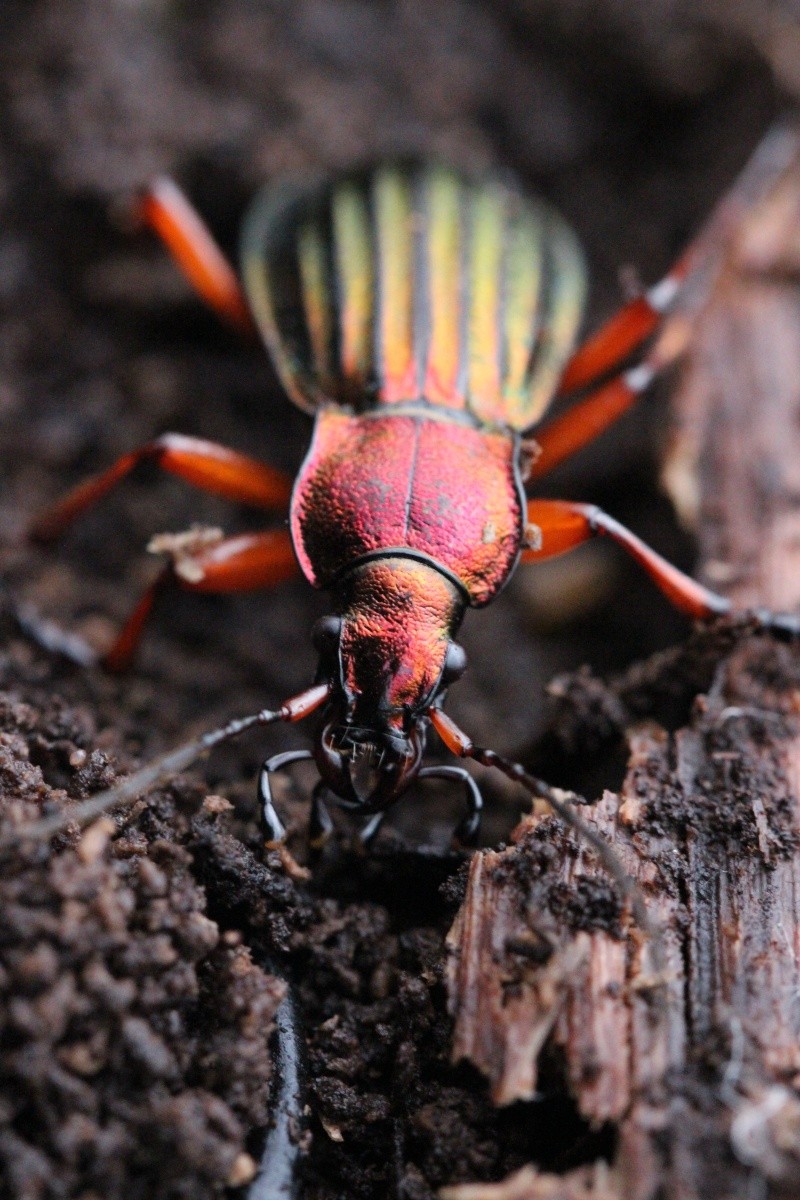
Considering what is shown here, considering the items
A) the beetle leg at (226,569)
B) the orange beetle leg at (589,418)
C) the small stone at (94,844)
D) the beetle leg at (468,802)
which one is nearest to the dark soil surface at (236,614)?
the small stone at (94,844)

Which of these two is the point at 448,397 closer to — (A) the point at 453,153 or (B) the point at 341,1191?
(A) the point at 453,153

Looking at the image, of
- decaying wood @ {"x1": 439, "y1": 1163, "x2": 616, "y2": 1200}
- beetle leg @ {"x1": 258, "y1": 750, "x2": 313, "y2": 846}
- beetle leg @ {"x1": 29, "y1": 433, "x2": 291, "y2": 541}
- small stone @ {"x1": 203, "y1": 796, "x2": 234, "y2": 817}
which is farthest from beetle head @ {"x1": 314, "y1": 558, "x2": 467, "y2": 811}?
decaying wood @ {"x1": 439, "y1": 1163, "x2": 616, "y2": 1200}

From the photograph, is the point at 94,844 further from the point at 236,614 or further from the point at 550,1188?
the point at 236,614

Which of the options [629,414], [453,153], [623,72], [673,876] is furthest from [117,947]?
[623,72]

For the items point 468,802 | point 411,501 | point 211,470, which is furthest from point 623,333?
point 468,802

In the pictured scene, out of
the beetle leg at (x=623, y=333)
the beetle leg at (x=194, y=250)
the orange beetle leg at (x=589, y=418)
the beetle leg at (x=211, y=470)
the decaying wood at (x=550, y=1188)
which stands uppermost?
the beetle leg at (x=194, y=250)

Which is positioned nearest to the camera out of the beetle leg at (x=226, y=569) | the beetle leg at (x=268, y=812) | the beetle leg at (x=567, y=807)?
the beetle leg at (x=567, y=807)

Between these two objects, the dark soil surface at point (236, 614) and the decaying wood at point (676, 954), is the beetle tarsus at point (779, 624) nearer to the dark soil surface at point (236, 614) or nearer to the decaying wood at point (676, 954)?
the decaying wood at point (676, 954)
